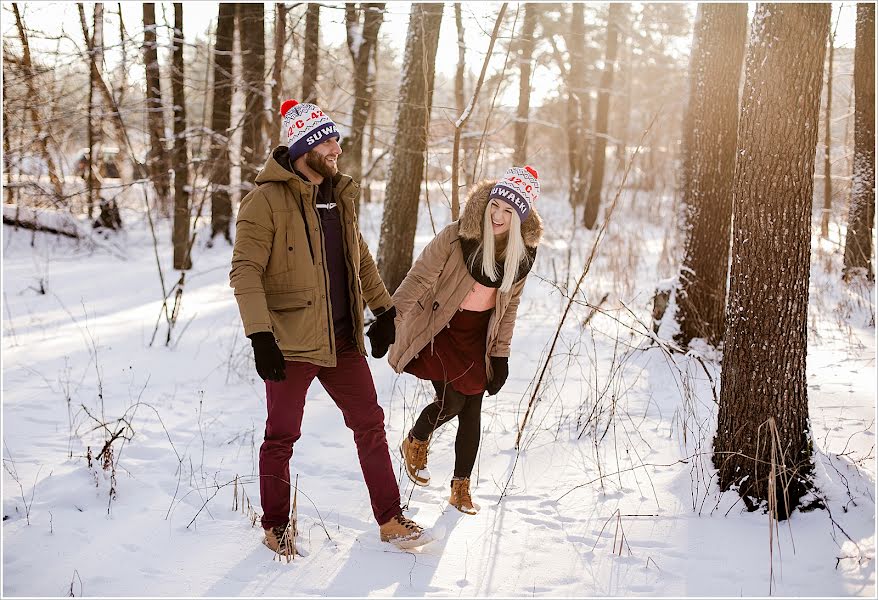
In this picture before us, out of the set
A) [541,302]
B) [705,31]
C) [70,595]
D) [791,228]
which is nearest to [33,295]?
[541,302]

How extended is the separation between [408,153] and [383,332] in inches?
140

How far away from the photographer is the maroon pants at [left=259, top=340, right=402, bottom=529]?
3.03 meters

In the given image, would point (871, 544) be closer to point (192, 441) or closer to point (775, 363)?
point (775, 363)

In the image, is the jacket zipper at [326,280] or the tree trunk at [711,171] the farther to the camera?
the tree trunk at [711,171]

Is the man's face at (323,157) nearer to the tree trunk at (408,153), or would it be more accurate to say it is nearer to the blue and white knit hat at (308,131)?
the blue and white knit hat at (308,131)

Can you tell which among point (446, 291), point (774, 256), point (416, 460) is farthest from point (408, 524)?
point (774, 256)

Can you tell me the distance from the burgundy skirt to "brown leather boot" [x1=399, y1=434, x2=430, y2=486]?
0.42m

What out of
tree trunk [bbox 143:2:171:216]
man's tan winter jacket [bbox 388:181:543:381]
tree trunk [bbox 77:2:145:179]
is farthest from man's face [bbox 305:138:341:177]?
tree trunk [bbox 143:2:171:216]

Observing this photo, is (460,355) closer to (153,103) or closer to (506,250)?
(506,250)

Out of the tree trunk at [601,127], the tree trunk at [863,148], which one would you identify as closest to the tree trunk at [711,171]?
the tree trunk at [863,148]

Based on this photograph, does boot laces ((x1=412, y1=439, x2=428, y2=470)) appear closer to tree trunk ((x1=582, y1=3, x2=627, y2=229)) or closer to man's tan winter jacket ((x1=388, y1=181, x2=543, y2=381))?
man's tan winter jacket ((x1=388, y1=181, x2=543, y2=381))

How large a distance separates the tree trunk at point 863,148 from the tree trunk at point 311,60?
7116mm

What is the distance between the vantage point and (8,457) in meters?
3.95

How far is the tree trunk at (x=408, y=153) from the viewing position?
6.56 m
